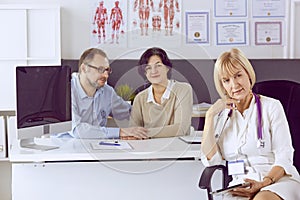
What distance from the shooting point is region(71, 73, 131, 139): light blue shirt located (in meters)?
2.95

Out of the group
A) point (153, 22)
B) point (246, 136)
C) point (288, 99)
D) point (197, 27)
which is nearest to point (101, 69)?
point (246, 136)

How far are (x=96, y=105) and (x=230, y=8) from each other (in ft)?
5.70

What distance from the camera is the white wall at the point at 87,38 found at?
4.04m

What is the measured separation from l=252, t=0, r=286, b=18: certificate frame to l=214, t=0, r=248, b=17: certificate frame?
3.5 inches

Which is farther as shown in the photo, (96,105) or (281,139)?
(96,105)

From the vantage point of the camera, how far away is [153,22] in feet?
13.6

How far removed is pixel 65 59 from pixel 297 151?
78.6 inches

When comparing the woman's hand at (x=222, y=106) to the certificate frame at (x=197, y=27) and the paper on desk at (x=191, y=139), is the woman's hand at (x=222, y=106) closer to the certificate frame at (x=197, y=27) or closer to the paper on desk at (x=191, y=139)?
the paper on desk at (x=191, y=139)

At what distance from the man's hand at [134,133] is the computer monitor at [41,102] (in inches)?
12.9

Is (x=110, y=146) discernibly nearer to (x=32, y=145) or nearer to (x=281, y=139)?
(x=32, y=145)

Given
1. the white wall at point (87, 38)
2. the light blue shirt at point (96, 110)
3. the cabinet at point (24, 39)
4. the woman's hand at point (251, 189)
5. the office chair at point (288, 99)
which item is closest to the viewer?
the woman's hand at point (251, 189)

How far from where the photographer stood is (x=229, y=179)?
2729mm

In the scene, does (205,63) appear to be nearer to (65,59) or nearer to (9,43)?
(65,59)

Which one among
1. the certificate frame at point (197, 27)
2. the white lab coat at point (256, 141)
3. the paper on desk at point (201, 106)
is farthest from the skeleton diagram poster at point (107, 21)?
the white lab coat at point (256, 141)
